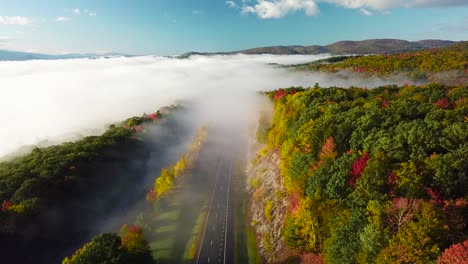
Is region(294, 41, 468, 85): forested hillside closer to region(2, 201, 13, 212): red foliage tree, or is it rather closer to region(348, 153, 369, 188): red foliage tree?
region(348, 153, 369, 188): red foliage tree

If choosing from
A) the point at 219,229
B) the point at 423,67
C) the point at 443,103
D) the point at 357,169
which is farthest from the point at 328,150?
the point at 423,67

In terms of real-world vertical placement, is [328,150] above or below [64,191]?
above

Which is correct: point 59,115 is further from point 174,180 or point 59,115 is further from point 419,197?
point 419,197

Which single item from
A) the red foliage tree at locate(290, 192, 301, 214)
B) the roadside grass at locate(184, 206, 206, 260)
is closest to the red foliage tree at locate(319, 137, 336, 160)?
the red foliage tree at locate(290, 192, 301, 214)

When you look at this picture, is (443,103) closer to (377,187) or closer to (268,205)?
(377,187)

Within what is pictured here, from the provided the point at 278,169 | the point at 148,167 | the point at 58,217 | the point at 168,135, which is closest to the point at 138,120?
the point at 168,135

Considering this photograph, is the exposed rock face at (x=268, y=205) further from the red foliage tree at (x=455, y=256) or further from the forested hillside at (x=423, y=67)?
the forested hillside at (x=423, y=67)
